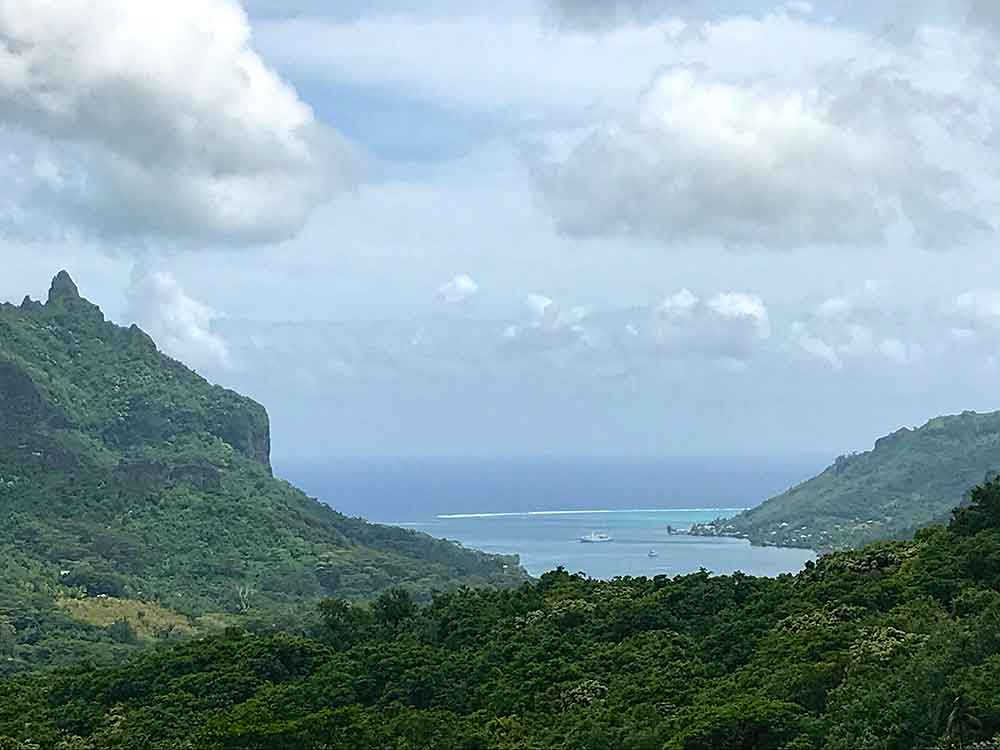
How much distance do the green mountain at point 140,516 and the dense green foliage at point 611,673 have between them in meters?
34.5

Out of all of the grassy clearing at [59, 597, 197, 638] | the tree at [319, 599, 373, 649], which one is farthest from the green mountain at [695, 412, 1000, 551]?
the tree at [319, 599, 373, 649]

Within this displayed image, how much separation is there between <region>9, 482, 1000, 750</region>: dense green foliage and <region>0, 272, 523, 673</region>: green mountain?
34505 mm

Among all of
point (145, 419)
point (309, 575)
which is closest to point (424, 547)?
point (309, 575)

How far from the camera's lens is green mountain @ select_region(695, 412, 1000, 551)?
165125 millimetres

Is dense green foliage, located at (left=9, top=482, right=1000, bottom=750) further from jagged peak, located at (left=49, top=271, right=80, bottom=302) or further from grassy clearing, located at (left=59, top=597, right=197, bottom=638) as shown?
jagged peak, located at (left=49, top=271, right=80, bottom=302)

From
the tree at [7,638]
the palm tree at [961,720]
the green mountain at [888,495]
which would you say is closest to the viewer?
the palm tree at [961,720]

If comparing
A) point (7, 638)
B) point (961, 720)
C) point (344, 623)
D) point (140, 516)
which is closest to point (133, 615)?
point (7, 638)

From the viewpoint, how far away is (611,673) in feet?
119

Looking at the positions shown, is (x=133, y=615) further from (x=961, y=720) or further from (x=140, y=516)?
(x=961, y=720)

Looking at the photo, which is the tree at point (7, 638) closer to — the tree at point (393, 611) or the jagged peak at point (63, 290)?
the tree at point (393, 611)

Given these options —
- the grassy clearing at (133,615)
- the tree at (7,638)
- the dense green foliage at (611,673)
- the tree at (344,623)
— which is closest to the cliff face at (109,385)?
the grassy clearing at (133,615)

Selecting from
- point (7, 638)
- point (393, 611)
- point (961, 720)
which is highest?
point (393, 611)

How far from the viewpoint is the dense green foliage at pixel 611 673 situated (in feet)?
92.9

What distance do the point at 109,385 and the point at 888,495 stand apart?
9284 centimetres
